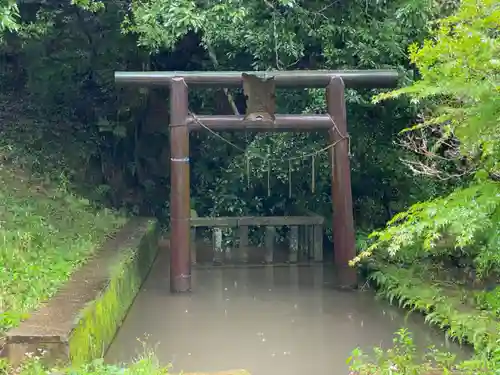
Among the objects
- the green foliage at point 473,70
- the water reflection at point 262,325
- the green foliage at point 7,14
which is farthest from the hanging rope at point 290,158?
the green foliage at point 473,70

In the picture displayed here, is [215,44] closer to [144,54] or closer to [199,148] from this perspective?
[144,54]

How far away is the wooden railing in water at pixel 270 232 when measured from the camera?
11.7 metres

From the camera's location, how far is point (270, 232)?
39.0ft

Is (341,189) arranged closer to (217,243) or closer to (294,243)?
(294,243)

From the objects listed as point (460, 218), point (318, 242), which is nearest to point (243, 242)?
point (318, 242)

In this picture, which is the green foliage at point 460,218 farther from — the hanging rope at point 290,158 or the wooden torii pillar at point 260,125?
the hanging rope at point 290,158

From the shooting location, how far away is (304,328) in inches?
316

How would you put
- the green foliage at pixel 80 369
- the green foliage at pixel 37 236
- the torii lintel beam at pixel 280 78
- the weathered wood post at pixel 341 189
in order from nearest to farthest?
the green foliage at pixel 80 369
the green foliage at pixel 37 236
the weathered wood post at pixel 341 189
the torii lintel beam at pixel 280 78

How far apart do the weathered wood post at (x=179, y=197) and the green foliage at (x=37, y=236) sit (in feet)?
4.22

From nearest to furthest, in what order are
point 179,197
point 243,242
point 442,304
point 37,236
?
point 442,304
point 37,236
point 179,197
point 243,242

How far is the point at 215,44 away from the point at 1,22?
18.5 ft

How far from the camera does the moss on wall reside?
601cm

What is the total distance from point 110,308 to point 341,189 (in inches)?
161

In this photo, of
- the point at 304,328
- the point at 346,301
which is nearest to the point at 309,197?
the point at 346,301
